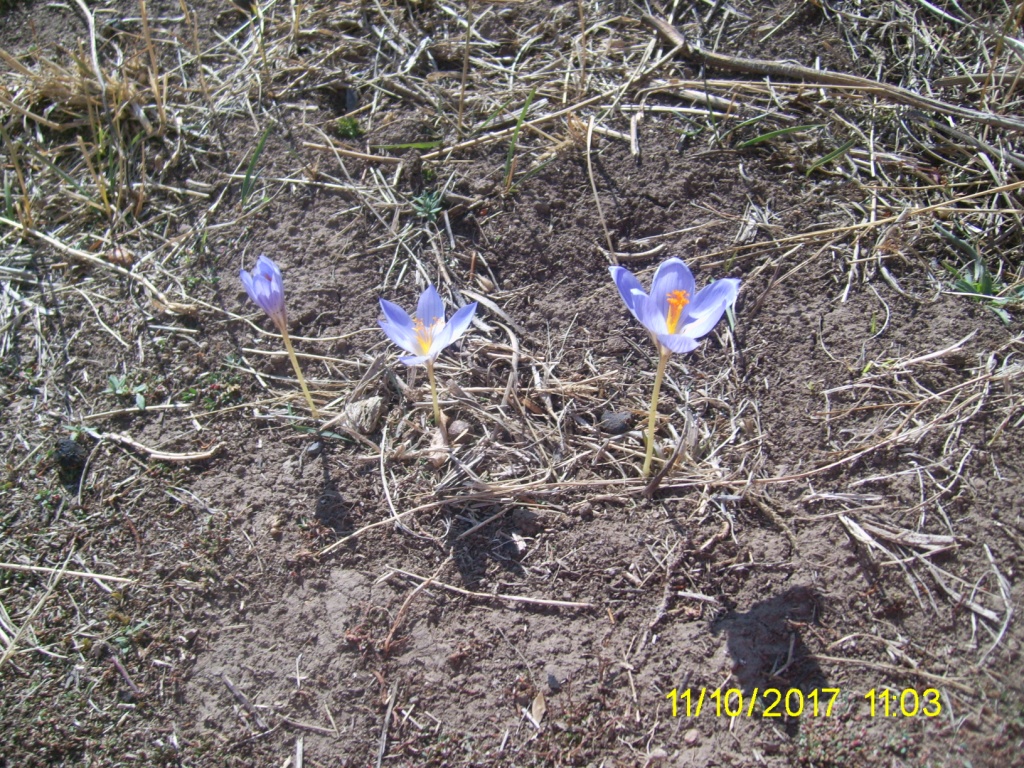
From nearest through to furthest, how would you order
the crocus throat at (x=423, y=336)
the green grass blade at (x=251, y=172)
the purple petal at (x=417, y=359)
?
the purple petal at (x=417, y=359), the crocus throat at (x=423, y=336), the green grass blade at (x=251, y=172)

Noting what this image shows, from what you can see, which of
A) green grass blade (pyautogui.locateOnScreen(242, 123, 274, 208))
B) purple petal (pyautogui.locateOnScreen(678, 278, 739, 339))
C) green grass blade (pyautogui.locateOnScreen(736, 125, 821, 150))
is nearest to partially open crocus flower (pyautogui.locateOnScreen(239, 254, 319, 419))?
green grass blade (pyautogui.locateOnScreen(242, 123, 274, 208))

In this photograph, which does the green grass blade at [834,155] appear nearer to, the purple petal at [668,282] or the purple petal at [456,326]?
the purple petal at [668,282]

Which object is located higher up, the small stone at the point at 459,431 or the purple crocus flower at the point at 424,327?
the purple crocus flower at the point at 424,327

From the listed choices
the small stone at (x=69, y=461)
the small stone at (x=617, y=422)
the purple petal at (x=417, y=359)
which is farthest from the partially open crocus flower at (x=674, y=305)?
the small stone at (x=69, y=461)

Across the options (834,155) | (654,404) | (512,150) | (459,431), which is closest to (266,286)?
(459,431)

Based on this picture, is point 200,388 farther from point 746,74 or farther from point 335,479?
point 746,74
